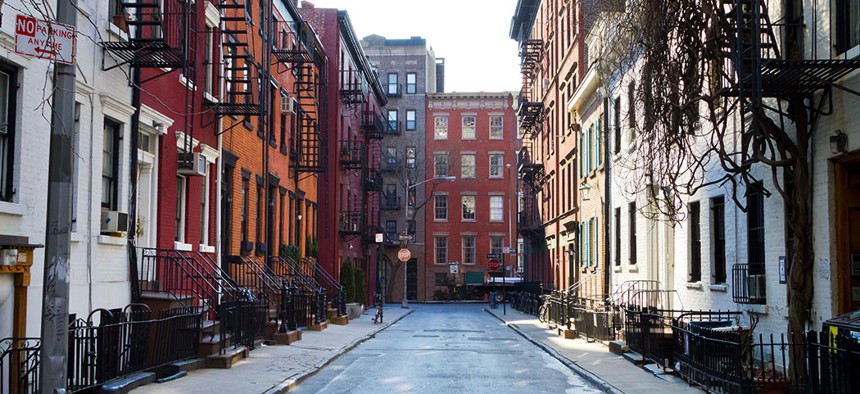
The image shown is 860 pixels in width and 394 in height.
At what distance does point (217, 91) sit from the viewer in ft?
70.9

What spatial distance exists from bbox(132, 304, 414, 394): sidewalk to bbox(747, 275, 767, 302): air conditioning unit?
7575 millimetres

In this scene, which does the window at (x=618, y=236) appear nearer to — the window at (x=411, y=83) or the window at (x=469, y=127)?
the window at (x=469, y=127)

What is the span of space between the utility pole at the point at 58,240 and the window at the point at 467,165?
65044 mm

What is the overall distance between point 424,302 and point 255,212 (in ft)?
148

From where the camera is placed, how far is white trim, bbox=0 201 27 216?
10953 mm

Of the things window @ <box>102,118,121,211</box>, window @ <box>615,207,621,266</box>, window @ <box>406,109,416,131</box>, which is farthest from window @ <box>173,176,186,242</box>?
window @ <box>406,109,416,131</box>

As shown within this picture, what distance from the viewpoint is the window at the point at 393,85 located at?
7562 cm

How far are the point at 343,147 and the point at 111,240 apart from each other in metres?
30.9

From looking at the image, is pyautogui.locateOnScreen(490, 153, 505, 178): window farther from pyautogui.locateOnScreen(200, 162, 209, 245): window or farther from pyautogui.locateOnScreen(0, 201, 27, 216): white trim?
pyautogui.locateOnScreen(0, 201, 27, 216): white trim

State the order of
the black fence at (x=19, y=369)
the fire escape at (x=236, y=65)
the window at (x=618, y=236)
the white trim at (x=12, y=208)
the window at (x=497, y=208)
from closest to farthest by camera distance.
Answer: the black fence at (x=19, y=369)
the white trim at (x=12, y=208)
the fire escape at (x=236, y=65)
the window at (x=618, y=236)
the window at (x=497, y=208)

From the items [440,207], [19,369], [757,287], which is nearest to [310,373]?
[19,369]

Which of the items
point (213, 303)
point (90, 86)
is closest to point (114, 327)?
point (90, 86)

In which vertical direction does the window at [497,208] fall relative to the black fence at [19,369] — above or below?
above

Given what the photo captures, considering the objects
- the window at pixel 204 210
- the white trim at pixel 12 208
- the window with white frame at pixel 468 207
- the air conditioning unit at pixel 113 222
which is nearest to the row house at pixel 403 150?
the window with white frame at pixel 468 207
